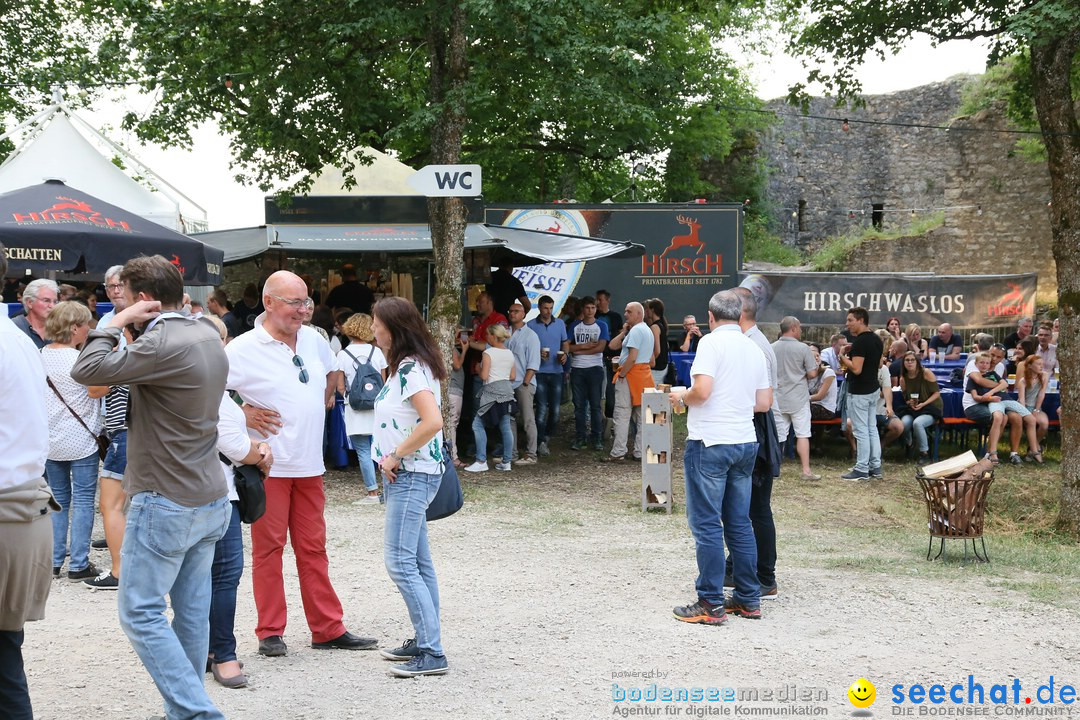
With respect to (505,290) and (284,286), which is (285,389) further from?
(505,290)

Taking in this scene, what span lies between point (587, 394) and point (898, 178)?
19.4 m

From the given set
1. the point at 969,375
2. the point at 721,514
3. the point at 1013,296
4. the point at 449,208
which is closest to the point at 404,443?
the point at 721,514

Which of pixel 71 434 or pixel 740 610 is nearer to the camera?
pixel 740 610

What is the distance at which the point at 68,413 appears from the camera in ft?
22.0

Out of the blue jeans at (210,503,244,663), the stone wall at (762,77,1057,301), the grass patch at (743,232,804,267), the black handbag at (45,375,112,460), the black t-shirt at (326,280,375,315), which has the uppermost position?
the stone wall at (762,77,1057,301)

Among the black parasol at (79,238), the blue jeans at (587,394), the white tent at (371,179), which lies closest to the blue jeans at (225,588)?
the black parasol at (79,238)

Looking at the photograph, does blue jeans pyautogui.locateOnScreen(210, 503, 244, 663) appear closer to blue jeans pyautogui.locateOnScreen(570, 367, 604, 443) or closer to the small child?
blue jeans pyautogui.locateOnScreen(570, 367, 604, 443)

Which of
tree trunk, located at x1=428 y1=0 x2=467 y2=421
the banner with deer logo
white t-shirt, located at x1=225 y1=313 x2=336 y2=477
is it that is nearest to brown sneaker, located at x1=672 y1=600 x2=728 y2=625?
white t-shirt, located at x1=225 y1=313 x2=336 y2=477

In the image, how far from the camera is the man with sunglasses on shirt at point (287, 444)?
4938mm

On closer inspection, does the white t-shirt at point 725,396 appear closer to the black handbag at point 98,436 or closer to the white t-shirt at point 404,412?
the white t-shirt at point 404,412

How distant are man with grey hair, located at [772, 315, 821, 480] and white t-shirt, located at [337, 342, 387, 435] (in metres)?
4.35

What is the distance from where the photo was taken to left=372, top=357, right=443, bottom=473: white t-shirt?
15.8 ft

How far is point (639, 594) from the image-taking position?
6.59 m

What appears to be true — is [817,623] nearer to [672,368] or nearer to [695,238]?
[672,368]
